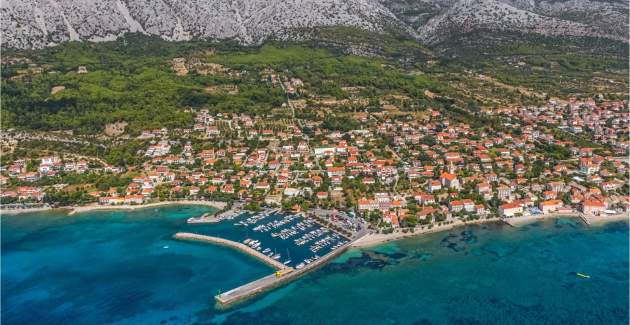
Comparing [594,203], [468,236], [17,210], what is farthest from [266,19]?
[468,236]

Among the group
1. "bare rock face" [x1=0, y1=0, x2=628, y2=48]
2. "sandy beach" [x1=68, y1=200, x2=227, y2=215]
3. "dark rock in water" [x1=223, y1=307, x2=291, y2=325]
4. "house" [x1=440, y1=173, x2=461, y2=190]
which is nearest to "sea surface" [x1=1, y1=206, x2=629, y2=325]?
"dark rock in water" [x1=223, y1=307, x2=291, y2=325]

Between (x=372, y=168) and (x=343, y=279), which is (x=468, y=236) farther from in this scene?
(x=372, y=168)

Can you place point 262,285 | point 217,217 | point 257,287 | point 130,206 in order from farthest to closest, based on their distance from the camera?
1. point 130,206
2. point 217,217
3. point 262,285
4. point 257,287

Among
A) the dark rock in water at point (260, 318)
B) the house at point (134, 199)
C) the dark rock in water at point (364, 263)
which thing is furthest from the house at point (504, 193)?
the house at point (134, 199)

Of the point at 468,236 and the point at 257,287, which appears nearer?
the point at 257,287

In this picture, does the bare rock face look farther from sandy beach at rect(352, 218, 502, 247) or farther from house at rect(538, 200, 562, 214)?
sandy beach at rect(352, 218, 502, 247)

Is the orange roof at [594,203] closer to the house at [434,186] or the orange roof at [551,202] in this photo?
the orange roof at [551,202]

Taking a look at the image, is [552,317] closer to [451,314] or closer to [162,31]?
[451,314]
